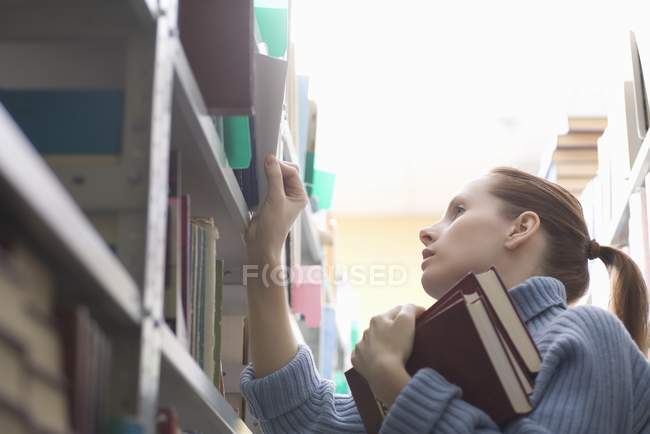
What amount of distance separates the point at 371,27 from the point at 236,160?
8.17 feet

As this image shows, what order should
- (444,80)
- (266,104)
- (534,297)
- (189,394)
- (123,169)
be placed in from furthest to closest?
1. (444,80)
2. (266,104)
3. (534,297)
4. (189,394)
5. (123,169)

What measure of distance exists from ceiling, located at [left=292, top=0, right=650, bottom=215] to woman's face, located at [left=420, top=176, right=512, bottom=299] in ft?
3.72

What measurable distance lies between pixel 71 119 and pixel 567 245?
3.20 feet

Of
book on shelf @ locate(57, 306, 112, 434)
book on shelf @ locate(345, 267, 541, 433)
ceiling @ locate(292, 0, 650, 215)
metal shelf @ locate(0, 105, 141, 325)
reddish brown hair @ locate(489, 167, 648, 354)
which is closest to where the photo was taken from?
metal shelf @ locate(0, 105, 141, 325)

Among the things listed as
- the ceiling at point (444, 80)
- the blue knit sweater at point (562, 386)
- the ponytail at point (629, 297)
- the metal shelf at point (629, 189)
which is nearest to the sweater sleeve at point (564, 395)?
the blue knit sweater at point (562, 386)

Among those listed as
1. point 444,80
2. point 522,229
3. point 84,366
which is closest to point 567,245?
point 522,229

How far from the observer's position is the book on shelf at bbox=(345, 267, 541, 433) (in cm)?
122

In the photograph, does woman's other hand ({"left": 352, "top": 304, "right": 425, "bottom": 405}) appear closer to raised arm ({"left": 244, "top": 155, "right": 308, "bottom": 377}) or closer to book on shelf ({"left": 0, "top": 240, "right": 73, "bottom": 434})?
raised arm ({"left": 244, "top": 155, "right": 308, "bottom": 377})

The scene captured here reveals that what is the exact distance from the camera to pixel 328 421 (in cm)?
152

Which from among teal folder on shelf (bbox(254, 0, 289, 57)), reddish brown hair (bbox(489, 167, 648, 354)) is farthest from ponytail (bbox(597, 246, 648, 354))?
teal folder on shelf (bbox(254, 0, 289, 57))

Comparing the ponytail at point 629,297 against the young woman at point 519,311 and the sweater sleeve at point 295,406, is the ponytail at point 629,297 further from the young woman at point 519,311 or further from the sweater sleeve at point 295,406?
the sweater sleeve at point 295,406

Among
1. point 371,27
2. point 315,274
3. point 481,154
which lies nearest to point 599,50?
point 371,27

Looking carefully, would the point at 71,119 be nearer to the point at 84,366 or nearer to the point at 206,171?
the point at 84,366

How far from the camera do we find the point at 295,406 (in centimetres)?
152
